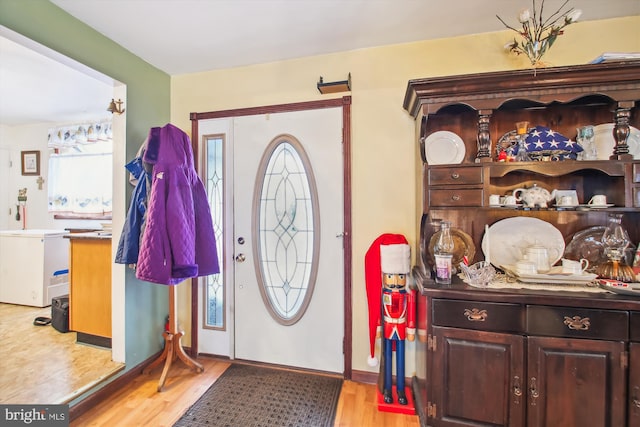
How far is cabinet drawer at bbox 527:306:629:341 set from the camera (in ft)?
4.31

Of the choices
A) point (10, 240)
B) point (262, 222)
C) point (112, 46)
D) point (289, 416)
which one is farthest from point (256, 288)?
point (10, 240)

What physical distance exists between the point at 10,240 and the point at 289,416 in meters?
4.16

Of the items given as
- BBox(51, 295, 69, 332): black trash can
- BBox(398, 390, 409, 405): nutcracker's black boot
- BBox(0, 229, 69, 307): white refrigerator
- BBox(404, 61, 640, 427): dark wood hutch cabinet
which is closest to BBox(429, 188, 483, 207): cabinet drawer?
BBox(404, 61, 640, 427): dark wood hutch cabinet

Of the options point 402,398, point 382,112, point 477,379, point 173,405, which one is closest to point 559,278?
point 477,379

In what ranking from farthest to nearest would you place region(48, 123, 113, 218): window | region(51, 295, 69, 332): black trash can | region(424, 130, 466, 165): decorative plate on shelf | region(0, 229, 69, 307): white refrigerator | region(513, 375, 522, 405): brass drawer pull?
region(48, 123, 113, 218): window, region(0, 229, 69, 307): white refrigerator, region(51, 295, 69, 332): black trash can, region(424, 130, 466, 165): decorative plate on shelf, region(513, 375, 522, 405): brass drawer pull

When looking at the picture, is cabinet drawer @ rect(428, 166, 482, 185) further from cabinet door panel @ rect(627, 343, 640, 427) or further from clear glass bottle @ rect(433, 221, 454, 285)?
cabinet door panel @ rect(627, 343, 640, 427)

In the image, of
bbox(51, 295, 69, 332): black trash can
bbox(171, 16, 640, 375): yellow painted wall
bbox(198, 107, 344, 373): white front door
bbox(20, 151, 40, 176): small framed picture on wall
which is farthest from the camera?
bbox(20, 151, 40, 176): small framed picture on wall

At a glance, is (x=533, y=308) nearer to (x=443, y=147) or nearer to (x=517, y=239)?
(x=517, y=239)

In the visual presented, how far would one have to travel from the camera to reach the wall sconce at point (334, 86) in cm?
200

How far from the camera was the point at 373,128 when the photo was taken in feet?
6.79

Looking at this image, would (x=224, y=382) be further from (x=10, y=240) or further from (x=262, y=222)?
(x=10, y=240)

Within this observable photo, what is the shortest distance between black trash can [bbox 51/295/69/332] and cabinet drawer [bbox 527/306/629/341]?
3.79 metres

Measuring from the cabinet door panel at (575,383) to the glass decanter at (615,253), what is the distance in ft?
1.32

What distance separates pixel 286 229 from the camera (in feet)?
7.39
